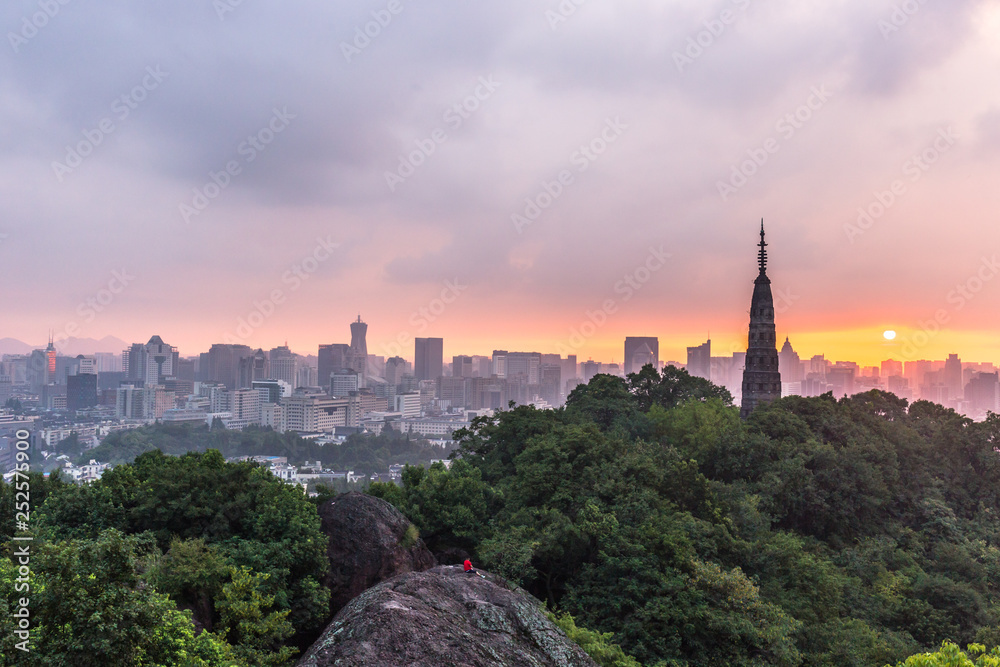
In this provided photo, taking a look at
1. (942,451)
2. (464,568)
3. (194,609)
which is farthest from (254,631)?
(942,451)

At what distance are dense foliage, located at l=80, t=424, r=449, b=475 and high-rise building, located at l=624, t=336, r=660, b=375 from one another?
1096 inches

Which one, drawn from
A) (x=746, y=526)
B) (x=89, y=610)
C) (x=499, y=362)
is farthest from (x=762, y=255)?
(x=499, y=362)

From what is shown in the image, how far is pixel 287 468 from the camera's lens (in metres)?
65.9

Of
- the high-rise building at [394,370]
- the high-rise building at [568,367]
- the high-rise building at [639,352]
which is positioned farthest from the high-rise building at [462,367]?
the high-rise building at [639,352]

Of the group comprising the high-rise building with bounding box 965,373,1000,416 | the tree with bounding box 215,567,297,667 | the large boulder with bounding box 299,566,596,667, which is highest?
the high-rise building with bounding box 965,373,1000,416

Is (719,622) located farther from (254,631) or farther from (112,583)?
(112,583)

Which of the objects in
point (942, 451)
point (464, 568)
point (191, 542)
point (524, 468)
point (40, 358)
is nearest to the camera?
point (464, 568)

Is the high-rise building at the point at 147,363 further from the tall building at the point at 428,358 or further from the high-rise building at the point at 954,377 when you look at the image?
the high-rise building at the point at 954,377

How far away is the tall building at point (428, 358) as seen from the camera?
126381 millimetres

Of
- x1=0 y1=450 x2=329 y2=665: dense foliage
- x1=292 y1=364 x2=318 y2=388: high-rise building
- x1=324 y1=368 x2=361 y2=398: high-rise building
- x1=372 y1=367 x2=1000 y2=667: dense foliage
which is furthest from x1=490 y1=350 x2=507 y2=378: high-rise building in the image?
x1=0 y1=450 x2=329 y2=665: dense foliage

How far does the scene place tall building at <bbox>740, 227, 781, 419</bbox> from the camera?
30156mm

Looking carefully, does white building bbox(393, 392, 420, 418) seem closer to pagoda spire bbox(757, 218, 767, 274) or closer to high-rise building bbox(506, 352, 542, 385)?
high-rise building bbox(506, 352, 542, 385)

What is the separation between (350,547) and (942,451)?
73.9 feet

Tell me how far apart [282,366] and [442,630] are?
123877 millimetres
